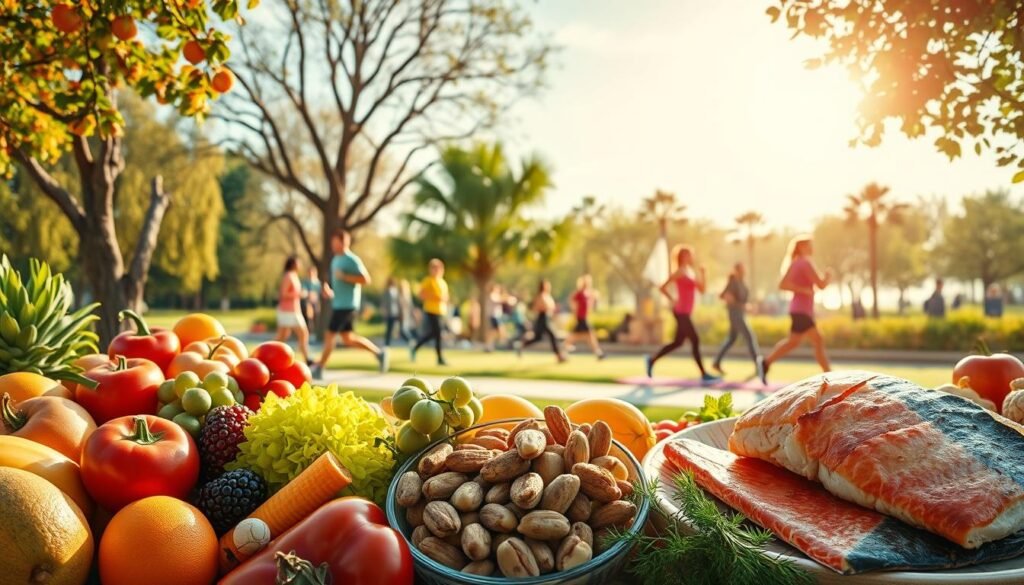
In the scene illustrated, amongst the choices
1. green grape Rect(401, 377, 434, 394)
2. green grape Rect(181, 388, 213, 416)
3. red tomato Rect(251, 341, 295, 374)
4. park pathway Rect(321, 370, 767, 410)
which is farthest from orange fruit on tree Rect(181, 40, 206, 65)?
park pathway Rect(321, 370, 767, 410)

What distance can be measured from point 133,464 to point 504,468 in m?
1.00

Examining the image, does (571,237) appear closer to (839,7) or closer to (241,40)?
(241,40)

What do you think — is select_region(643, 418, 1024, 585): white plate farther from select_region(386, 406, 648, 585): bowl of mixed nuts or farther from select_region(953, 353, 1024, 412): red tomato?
select_region(953, 353, 1024, 412): red tomato

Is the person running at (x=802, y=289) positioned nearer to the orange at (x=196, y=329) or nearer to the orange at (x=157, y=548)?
the orange at (x=196, y=329)

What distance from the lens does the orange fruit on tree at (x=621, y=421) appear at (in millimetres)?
2639

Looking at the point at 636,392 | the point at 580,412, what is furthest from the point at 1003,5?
the point at 636,392

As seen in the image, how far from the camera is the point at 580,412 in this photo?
269cm

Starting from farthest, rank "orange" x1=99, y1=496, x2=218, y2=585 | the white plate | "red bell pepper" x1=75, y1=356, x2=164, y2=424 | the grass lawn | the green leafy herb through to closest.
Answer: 1. the grass lawn
2. the green leafy herb
3. "red bell pepper" x1=75, y1=356, x2=164, y2=424
4. "orange" x1=99, y1=496, x2=218, y2=585
5. the white plate

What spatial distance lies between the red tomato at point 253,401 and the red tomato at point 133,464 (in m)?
0.52

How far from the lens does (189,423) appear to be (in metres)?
2.19

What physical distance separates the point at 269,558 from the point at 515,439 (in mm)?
639

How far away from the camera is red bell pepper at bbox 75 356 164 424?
2309 millimetres

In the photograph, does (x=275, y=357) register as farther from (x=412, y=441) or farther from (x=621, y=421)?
(x=621, y=421)

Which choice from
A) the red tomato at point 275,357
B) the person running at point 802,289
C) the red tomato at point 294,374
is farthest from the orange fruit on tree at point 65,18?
the person running at point 802,289
